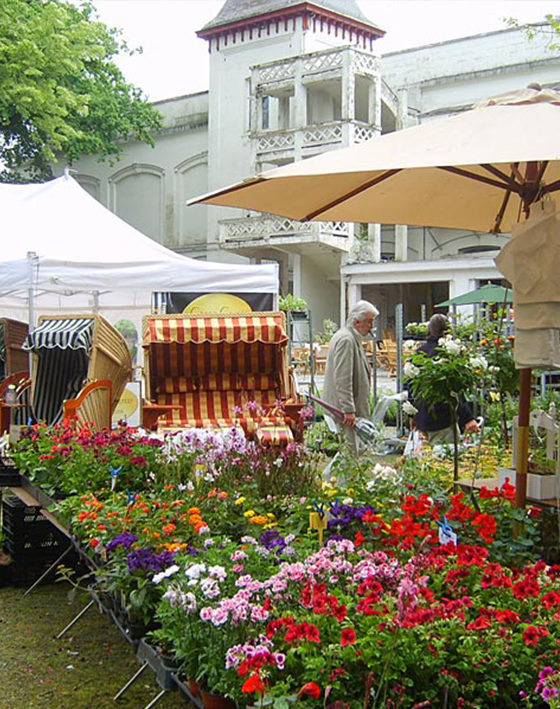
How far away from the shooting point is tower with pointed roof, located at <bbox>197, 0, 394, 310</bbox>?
2473 cm

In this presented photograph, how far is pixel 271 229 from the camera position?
82.3 feet

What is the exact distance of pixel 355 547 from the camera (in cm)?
325

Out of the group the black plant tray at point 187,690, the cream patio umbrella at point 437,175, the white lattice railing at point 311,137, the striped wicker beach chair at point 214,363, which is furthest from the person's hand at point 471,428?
the white lattice railing at point 311,137

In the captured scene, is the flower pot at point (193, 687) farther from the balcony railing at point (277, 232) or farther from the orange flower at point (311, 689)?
the balcony railing at point (277, 232)

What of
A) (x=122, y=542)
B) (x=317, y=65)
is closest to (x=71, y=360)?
(x=122, y=542)

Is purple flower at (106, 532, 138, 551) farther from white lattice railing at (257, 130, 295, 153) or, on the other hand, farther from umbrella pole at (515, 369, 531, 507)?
white lattice railing at (257, 130, 295, 153)

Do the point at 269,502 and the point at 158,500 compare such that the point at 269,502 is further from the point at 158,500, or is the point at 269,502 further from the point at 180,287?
the point at 180,287

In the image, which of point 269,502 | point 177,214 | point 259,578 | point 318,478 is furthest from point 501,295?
point 177,214

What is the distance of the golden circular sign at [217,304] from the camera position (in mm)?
11477

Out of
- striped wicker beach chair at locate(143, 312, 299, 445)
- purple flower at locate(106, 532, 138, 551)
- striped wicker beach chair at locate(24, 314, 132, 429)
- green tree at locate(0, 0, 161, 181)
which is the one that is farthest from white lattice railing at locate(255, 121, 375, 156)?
purple flower at locate(106, 532, 138, 551)

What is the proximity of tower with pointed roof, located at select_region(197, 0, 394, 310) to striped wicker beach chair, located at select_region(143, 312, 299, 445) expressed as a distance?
15255mm

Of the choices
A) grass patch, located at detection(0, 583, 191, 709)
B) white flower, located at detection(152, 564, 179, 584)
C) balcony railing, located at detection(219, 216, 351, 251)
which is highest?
balcony railing, located at detection(219, 216, 351, 251)

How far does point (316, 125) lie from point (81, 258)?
16374mm

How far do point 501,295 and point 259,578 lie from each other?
1234 centimetres
